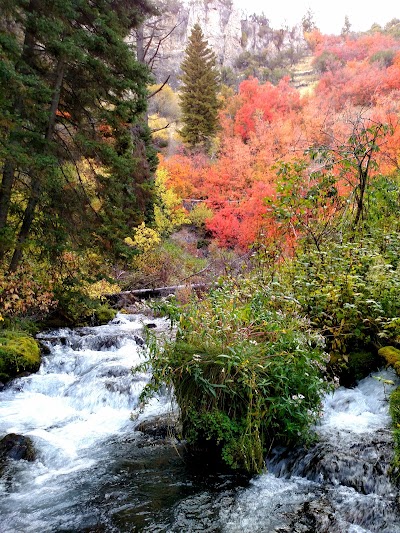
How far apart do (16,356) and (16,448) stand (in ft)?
11.5

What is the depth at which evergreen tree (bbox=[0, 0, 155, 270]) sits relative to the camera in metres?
8.56

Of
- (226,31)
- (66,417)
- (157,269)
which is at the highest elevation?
(226,31)

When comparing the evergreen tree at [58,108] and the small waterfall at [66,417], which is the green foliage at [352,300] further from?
the evergreen tree at [58,108]

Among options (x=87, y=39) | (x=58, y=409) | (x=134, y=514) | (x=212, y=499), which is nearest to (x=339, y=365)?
(x=212, y=499)

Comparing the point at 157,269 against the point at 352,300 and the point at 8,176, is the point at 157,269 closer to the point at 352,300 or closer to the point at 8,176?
the point at 8,176

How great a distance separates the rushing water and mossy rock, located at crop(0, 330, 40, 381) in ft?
7.30

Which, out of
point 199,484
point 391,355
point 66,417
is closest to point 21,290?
point 66,417

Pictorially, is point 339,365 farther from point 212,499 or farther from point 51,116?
point 51,116

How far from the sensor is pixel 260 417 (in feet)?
13.8

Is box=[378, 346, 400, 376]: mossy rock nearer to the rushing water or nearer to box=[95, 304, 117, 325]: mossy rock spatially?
the rushing water

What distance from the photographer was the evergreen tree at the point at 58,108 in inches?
337

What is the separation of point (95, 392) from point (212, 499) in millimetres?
4228

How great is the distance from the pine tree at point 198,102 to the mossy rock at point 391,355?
30.0m

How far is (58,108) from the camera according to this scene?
10.7 metres
